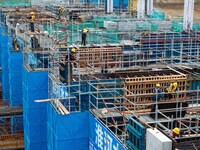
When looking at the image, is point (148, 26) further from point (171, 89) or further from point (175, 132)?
point (175, 132)

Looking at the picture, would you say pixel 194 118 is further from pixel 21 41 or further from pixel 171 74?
pixel 21 41

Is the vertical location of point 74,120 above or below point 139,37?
below

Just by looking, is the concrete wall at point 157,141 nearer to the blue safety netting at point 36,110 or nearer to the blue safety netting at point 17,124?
the blue safety netting at point 36,110

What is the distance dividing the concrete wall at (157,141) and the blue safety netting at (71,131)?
619cm

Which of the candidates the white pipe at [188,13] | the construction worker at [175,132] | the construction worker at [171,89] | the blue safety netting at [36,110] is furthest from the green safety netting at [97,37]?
the construction worker at [175,132]

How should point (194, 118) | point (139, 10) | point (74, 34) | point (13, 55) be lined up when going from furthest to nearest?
point (139, 10)
point (74, 34)
point (13, 55)
point (194, 118)

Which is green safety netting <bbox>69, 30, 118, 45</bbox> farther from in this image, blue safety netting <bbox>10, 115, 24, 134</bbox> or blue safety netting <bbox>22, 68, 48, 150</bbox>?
blue safety netting <bbox>22, 68, 48, 150</bbox>

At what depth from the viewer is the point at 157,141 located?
43.9 feet

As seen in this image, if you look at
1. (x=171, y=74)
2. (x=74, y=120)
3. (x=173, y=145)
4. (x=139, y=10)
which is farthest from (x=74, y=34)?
(x=173, y=145)

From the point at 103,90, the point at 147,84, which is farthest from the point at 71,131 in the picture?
the point at 147,84

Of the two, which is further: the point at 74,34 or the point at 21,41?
the point at 74,34

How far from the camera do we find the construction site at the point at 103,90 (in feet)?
56.3

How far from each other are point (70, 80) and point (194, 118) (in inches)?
270

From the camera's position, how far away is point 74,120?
19812mm
